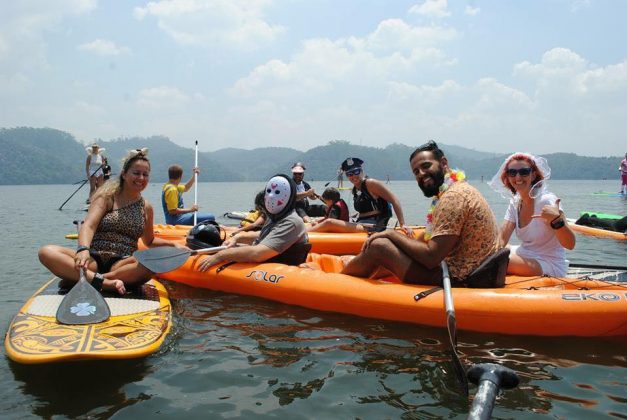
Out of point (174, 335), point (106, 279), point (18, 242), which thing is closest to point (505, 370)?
point (174, 335)

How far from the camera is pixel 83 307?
3.91 m

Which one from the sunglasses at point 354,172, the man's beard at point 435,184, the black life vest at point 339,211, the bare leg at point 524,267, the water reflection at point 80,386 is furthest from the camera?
the black life vest at point 339,211

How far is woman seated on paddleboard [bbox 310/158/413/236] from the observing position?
27.0ft

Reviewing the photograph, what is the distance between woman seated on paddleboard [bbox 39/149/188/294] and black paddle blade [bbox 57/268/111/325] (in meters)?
0.35

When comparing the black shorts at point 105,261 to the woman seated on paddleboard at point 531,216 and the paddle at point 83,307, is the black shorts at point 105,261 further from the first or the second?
the woman seated on paddleboard at point 531,216

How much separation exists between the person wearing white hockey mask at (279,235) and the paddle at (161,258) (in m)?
0.55

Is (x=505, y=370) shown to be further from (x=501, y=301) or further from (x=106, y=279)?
(x=106, y=279)

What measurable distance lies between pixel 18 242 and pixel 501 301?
11.4m

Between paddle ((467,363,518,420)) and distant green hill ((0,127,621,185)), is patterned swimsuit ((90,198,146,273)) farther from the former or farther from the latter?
distant green hill ((0,127,621,185))

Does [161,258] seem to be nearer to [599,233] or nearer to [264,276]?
[264,276]

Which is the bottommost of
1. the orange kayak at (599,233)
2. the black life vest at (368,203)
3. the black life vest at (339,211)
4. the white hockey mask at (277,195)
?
the orange kayak at (599,233)

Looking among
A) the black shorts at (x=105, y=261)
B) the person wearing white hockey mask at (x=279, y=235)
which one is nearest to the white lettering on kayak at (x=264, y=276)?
the person wearing white hockey mask at (x=279, y=235)

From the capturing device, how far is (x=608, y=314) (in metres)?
4.13

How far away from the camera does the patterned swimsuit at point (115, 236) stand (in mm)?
4836
